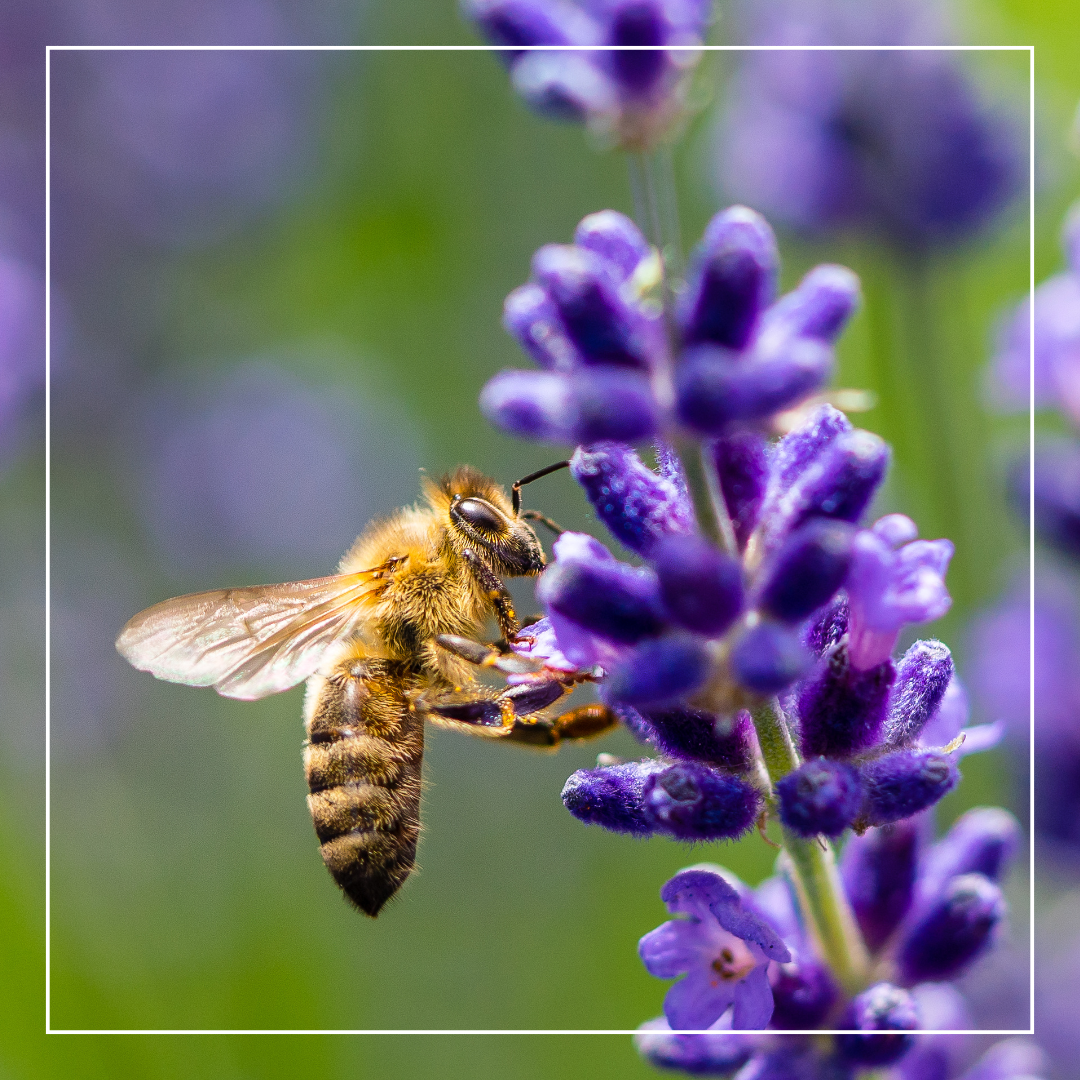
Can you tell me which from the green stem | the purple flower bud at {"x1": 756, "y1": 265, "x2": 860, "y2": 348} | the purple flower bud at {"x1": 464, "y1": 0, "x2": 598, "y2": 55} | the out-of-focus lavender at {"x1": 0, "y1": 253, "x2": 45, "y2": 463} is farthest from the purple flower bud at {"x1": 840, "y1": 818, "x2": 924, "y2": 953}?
the out-of-focus lavender at {"x1": 0, "y1": 253, "x2": 45, "y2": 463}

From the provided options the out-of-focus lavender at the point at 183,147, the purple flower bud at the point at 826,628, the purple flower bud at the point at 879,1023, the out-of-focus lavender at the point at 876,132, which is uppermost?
the out-of-focus lavender at the point at 183,147

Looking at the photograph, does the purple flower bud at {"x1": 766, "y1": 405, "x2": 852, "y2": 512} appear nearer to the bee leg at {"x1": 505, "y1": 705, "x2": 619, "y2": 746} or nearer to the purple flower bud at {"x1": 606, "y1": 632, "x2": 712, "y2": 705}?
the purple flower bud at {"x1": 606, "y1": 632, "x2": 712, "y2": 705}

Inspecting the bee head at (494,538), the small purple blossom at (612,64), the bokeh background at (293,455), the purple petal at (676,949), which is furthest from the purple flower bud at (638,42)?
the bokeh background at (293,455)

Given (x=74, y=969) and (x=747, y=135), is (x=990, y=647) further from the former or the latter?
(x=74, y=969)

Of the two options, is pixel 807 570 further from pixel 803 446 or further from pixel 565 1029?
pixel 565 1029

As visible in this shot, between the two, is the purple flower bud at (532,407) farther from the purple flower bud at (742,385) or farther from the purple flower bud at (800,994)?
the purple flower bud at (800,994)

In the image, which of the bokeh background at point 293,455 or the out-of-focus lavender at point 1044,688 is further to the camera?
the bokeh background at point 293,455
